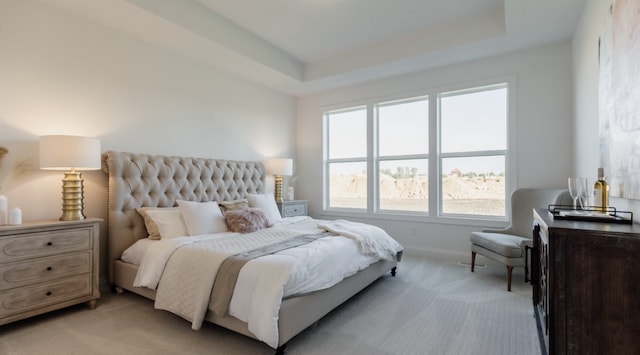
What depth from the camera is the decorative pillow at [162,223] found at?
2910mm

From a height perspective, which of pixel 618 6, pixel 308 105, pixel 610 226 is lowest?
pixel 610 226

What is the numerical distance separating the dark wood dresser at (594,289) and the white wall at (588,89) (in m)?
0.77

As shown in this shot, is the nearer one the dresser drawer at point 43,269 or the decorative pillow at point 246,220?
the dresser drawer at point 43,269

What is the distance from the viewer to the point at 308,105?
216 inches

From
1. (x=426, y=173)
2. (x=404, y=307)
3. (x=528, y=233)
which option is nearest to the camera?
(x=404, y=307)

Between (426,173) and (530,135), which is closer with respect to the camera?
(530,135)

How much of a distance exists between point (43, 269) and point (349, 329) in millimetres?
2472

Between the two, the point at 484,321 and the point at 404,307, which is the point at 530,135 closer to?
the point at 484,321

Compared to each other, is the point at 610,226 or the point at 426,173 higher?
the point at 426,173

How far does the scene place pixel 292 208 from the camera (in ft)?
15.9

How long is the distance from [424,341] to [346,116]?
12.8 ft

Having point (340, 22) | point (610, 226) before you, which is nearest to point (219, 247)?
point (610, 226)

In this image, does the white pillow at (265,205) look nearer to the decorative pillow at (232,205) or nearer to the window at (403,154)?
the decorative pillow at (232,205)

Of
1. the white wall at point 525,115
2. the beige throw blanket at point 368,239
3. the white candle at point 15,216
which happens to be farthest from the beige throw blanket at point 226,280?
the white wall at point 525,115
